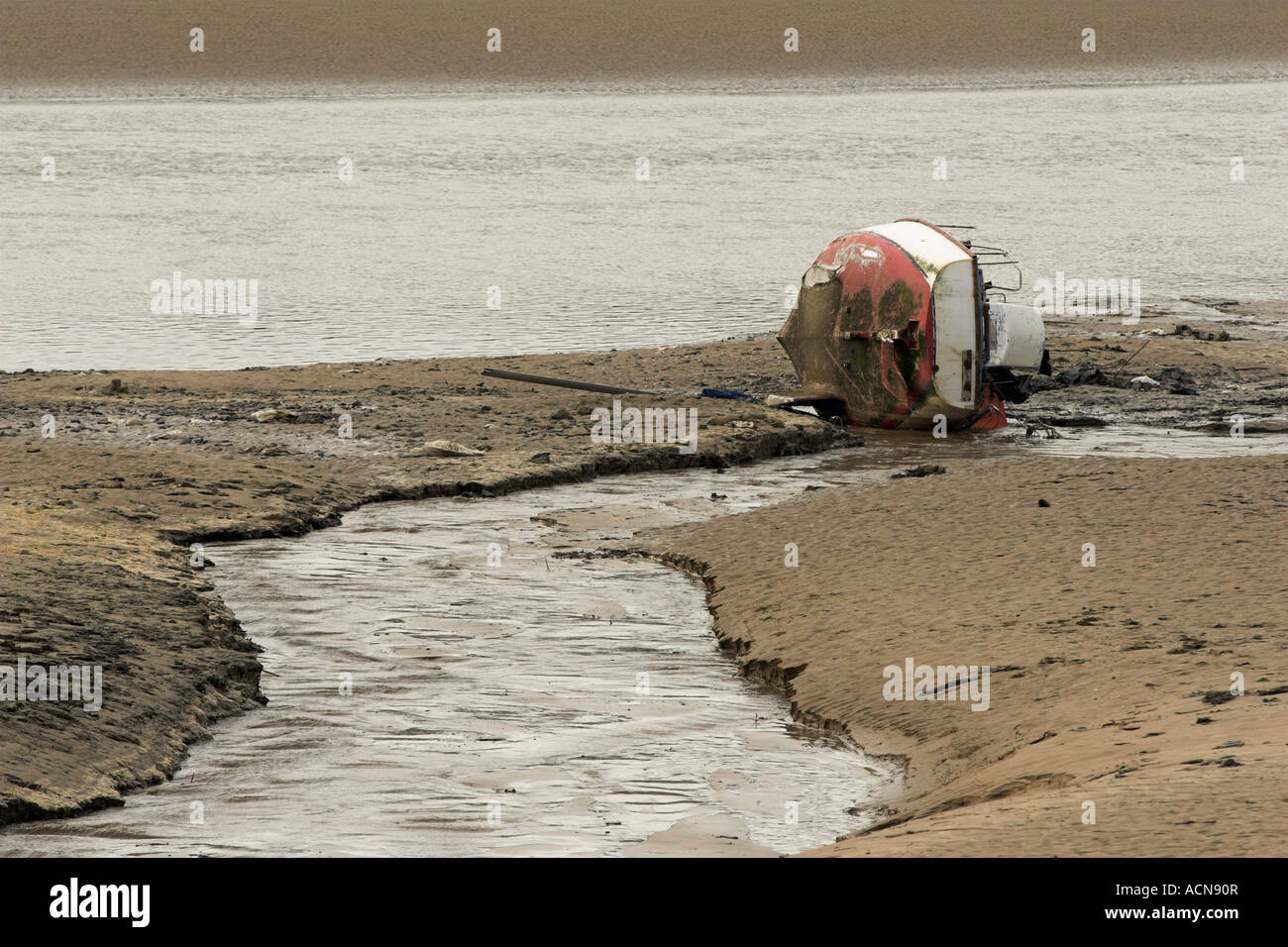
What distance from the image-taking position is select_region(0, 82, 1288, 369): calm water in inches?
865

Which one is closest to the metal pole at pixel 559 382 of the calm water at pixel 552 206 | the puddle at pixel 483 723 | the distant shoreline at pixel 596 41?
the calm water at pixel 552 206

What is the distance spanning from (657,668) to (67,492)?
498 cm

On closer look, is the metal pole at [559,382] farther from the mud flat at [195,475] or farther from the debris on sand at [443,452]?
the debris on sand at [443,452]

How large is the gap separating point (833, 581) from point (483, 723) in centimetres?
286

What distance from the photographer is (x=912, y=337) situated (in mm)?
15344

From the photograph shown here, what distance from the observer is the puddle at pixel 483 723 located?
704 cm

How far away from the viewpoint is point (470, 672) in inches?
360

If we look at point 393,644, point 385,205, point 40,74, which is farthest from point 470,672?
point 40,74

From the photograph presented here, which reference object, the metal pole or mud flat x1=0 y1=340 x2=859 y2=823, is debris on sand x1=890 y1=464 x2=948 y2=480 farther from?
the metal pole

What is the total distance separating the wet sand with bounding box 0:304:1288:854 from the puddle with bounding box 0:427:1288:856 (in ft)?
0.94

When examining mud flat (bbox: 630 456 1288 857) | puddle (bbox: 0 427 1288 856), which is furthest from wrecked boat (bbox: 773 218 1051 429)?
puddle (bbox: 0 427 1288 856)

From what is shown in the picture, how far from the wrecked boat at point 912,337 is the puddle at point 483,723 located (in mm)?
3631

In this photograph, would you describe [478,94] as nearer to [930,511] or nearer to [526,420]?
[526,420]

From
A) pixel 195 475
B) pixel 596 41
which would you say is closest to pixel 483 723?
pixel 195 475
